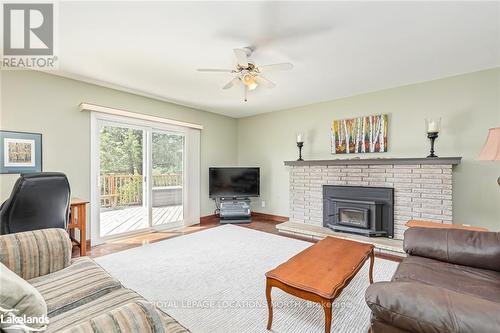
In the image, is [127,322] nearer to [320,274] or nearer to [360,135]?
[320,274]

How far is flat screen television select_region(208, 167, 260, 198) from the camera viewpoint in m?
5.11

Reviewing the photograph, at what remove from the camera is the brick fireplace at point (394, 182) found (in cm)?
316

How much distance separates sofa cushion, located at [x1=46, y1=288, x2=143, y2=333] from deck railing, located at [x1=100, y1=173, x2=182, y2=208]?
288 cm

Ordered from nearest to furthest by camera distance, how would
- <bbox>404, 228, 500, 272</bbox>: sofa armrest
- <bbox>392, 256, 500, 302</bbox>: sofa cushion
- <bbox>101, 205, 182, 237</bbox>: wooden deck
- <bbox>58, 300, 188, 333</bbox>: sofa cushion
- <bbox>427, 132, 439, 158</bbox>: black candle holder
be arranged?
<bbox>58, 300, 188, 333</bbox>: sofa cushion → <bbox>392, 256, 500, 302</bbox>: sofa cushion → <bbox>404, 228, 500, 272</bbox>: sofa armrest → <bbox>427, 132, 439, 158</bbox>: black candle holder → <bbox>101, 205, 182, 237</bbox>: wooden deck

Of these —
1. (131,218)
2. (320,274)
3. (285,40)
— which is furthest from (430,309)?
(131,218)

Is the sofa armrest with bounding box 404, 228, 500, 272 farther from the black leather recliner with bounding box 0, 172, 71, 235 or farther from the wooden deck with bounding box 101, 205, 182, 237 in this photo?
the wooden deck with bounding box 101, 205, 182, 237

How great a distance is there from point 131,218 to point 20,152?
193cm

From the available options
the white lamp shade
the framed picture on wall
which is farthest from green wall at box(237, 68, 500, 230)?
the framed picture on wall

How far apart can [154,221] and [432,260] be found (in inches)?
160

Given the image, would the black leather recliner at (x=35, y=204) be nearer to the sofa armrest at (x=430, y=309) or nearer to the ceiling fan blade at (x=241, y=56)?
the ceiling fan blade at (x=241, y=56)

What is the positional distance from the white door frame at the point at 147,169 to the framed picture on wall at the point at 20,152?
24.5 inches

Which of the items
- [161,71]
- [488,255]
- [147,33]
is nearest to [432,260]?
[488,255]

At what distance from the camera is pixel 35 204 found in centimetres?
225

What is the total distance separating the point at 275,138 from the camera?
5.25 metres
